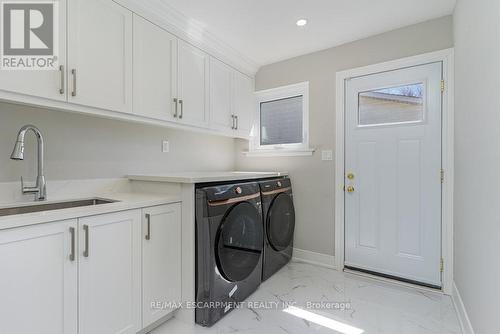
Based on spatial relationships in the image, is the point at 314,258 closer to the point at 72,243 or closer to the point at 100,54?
the point at 72,243

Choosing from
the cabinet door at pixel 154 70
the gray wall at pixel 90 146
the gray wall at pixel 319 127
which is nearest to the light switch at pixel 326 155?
the gray wall at pixel 319 127

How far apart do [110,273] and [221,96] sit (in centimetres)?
187

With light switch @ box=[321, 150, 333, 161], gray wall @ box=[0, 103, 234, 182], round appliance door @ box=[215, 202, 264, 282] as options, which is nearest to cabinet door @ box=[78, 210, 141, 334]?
round appliance door @ box=[215, 202, 264, 282]

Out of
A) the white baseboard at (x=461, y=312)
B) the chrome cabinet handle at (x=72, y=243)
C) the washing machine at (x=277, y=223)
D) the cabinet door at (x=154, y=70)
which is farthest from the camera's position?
the washing machine at (x=277, y=223)

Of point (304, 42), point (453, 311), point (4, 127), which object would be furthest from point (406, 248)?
point (4, 127)

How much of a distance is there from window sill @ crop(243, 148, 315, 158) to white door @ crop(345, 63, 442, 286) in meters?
0.42

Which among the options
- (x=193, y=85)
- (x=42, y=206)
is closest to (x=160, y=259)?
(x=42, y=206)

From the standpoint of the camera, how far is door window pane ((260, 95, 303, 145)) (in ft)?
9.65

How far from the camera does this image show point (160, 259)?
1634 millimetres

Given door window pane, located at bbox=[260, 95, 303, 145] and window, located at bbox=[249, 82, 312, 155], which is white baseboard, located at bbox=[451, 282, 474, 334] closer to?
window, located at bbox=[249, 82, 312, 155]

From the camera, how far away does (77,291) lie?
125 cm

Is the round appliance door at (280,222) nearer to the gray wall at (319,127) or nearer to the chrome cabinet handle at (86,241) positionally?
the gray wall at (319,127)

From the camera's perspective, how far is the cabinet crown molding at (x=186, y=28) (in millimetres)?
1828

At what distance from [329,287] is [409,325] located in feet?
2.13
